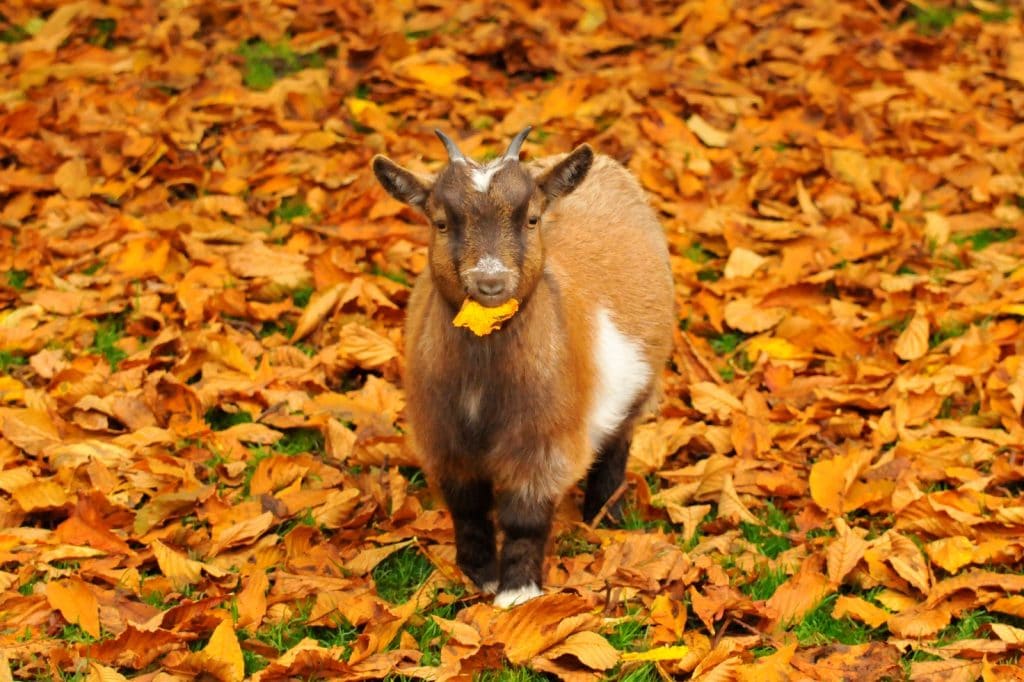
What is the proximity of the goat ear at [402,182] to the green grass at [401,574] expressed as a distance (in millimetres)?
1345

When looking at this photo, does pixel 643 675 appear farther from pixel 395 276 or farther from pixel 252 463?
pixel 395 276

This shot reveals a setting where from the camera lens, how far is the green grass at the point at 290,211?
7.60 metres

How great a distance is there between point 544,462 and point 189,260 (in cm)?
294

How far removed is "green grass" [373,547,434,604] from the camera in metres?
5.12

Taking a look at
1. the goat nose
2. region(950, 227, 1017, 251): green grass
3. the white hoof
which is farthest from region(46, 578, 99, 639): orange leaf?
region(950, 227, 1017, 251): green grass

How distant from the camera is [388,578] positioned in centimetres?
520

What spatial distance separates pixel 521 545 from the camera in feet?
16.5

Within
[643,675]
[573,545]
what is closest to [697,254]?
[573,545]

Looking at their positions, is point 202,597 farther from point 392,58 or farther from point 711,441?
point 392,58

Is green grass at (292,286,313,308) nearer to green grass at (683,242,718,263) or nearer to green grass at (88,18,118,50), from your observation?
green grass at (683,242,718,263)

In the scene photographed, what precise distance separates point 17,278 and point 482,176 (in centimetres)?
337

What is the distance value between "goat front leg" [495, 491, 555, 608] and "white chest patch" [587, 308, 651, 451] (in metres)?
0.37

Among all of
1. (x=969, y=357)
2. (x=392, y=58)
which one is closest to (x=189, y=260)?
(x=392, y=58)

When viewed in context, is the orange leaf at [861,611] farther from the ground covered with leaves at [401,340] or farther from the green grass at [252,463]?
the green grass at [252,463]
